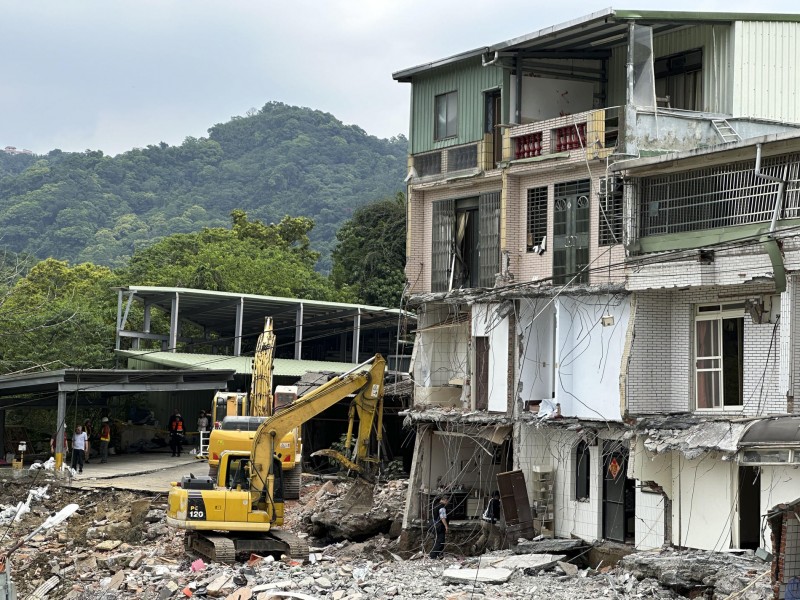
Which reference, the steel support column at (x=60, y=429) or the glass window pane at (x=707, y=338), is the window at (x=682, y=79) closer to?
the glass window pane at (x=707, y=338)

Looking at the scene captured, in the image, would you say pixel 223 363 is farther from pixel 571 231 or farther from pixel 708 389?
pixel 708 389

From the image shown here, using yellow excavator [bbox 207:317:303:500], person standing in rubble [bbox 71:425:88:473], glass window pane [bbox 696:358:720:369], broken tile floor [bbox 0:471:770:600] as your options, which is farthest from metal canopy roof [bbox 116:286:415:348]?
glass window pane [bbox 696:358:720:369]

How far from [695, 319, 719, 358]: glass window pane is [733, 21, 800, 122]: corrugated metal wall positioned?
493cm

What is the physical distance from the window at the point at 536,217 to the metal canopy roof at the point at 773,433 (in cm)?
884

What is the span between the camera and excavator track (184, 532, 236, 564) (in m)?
29.1

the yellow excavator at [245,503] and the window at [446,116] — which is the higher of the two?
the window at [446,116]

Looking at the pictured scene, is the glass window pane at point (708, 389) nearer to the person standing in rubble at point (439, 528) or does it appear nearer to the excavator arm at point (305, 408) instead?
the person standing in rubble at point (439, 528)

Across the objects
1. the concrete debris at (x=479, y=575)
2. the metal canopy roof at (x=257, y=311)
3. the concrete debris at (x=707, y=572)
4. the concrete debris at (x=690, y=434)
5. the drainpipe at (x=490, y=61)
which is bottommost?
the concrete debris at (x=479, y=575)

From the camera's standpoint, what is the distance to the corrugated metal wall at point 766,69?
92.5ft

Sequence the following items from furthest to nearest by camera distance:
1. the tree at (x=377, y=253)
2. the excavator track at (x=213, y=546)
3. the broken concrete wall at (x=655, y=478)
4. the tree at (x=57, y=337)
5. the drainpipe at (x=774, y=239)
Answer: the tree at (x=377, y=253) < the tree at (x=57, y=337) < the excavator track at (x=213, y=546) < the broken concrete wall at (x=655, y=478) < the drainpipe at (x=774, y=239)

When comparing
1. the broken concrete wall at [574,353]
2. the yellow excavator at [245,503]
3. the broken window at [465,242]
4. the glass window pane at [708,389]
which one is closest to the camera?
the glass window pane at [708,389]

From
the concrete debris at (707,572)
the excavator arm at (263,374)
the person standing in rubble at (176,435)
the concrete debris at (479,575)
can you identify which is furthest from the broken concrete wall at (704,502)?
the person standing in rubble at (176,435)

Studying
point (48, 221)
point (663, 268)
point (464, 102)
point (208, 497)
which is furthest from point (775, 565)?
point (48, 221)

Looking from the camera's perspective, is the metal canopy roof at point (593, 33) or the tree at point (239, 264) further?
the tree at point (239, 264)
